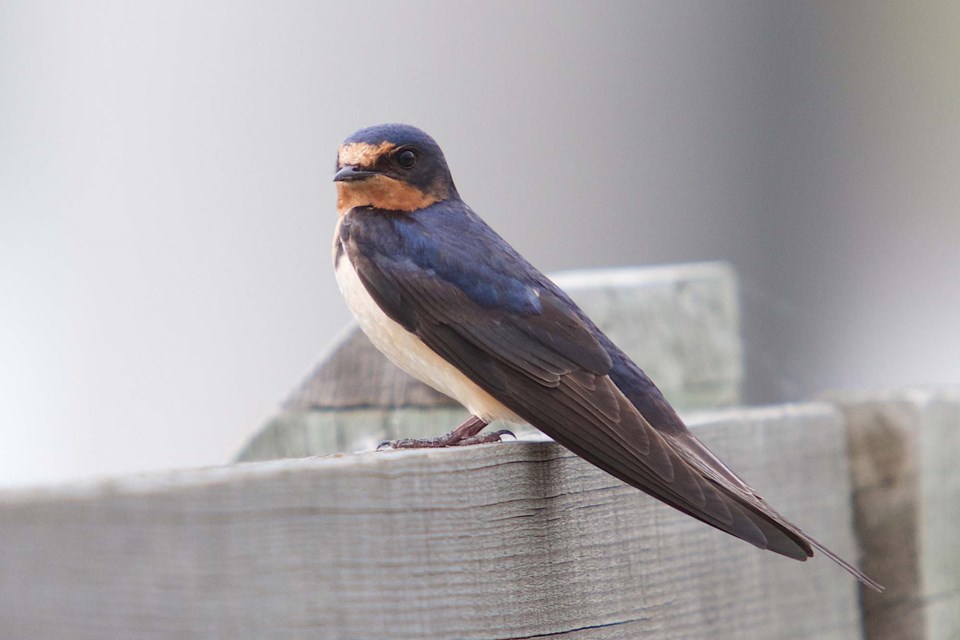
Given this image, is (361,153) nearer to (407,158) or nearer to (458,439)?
(407,158)

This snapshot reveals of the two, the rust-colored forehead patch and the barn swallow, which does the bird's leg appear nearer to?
the barn swallow

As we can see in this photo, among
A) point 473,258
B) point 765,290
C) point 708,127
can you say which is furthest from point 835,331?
point 473,258

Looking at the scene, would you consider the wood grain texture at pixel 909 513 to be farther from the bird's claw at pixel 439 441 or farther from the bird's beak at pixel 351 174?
the bird's beak at pixel 351 174

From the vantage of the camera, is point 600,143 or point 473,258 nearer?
point 473,258

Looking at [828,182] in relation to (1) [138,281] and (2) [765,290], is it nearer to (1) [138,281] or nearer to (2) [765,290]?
(2) [765,290]

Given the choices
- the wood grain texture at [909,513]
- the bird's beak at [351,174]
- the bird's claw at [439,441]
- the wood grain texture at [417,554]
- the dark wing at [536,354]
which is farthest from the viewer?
the bird's beak at [351,174]

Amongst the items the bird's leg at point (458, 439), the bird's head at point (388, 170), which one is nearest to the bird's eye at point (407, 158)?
the bird's head at point (388, 170)

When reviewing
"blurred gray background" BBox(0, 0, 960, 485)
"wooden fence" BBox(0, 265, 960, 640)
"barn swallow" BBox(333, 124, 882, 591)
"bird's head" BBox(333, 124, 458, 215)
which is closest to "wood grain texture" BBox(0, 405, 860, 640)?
"wooden fence" BBox(0, 265, 960, 640)
